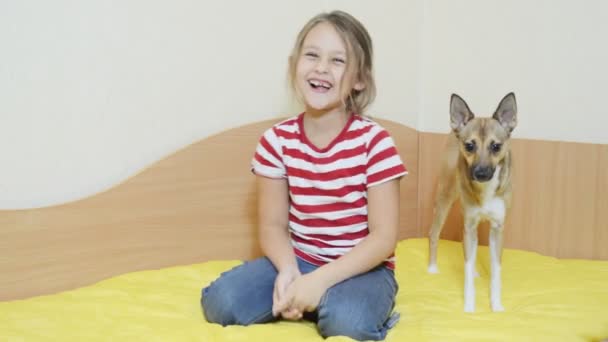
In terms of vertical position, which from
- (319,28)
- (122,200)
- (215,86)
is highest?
(319,28)

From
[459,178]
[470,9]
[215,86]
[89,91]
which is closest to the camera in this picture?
[89,91]

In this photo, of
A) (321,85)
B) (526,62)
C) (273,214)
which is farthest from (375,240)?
(526,62)

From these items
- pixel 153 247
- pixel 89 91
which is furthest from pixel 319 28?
pixel 153 247

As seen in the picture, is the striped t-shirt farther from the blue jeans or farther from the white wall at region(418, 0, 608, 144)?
the white wall at region(418, 0, 608, 144)

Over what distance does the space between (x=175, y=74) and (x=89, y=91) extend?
24cm

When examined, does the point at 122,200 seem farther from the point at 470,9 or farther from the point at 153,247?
the point at 470,9

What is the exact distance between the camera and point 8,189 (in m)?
1.48

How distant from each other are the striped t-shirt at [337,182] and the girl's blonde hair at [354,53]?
0.06m

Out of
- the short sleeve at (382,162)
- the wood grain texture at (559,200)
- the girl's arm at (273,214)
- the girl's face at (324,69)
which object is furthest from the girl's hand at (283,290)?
the wood grain texture at (559,200)

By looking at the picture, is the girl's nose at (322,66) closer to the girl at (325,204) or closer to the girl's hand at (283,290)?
the girl at (325,204)

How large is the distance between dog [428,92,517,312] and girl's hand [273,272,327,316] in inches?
16.8

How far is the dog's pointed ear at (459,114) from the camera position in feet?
5.13

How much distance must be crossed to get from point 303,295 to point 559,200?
105 cm

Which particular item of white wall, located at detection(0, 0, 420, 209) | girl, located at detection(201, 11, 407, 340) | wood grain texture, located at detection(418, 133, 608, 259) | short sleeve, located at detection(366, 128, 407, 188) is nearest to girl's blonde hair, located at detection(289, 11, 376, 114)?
girl, located at detection(201, 11, 407, 340)
